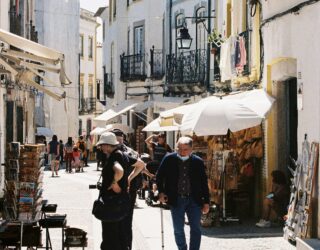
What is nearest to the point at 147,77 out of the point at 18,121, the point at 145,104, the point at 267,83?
the point at 145,104

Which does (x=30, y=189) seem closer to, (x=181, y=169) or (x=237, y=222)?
(x=181, y=169)

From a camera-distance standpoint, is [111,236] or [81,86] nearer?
[111,236]

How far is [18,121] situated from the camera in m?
24.6

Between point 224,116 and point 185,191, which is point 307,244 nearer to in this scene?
point 185,191

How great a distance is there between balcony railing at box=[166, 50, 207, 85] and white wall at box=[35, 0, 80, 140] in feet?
66.8

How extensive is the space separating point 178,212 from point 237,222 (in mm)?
4244

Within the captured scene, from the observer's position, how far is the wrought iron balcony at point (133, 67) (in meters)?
37.0

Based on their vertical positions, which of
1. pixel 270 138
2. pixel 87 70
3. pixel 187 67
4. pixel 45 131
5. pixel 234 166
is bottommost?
pixel 234 166

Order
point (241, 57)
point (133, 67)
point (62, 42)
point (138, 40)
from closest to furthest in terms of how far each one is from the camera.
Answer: point (241, 57), point (133, 67), point (138, 40), point (62, 42)

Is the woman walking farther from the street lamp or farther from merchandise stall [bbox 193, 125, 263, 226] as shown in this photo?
the street lamp

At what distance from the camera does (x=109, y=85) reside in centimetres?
4300

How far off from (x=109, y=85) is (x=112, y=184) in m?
32.8

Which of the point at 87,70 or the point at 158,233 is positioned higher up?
the point at 87,70

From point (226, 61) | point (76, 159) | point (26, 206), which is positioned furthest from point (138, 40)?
point (26, 206)
